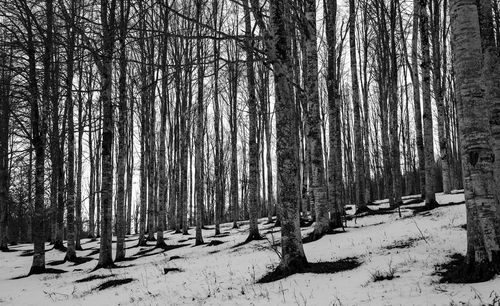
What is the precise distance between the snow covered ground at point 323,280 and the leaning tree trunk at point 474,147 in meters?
0.47

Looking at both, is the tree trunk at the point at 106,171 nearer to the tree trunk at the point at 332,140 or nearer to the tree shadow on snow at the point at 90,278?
the tree shadow on snow at the point at 90,278

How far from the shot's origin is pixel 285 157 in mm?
6191

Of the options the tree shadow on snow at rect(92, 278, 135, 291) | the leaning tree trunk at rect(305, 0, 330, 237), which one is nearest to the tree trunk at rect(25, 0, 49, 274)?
the tree shadow on snow at rect(92, 278, 135, 291)

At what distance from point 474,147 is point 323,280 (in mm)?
2780

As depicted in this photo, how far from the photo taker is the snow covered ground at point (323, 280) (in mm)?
4355

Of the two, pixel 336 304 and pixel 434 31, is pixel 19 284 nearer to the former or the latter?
pixel 336 304

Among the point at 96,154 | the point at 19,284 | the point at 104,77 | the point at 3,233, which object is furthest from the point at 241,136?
the point at 19,284

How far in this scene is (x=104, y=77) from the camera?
11.4 meters

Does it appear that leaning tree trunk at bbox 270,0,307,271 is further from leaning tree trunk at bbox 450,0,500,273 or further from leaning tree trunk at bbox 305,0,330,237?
leaning tree trunk at bbox 305,0,330,237

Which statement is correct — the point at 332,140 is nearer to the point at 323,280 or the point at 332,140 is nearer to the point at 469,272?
the point at 323,280

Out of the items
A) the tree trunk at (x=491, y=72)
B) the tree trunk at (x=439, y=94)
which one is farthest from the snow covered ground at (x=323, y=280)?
the tree trunk at (x=439, y=94)

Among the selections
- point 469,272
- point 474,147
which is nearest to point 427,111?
point 474,147

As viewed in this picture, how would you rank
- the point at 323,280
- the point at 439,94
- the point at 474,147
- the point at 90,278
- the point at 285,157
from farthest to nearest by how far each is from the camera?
the point at 439,94 < the point at 90,278 < the point at 285,157 < the point at 323,280 < the point at 474,147

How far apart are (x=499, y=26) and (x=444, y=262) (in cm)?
706
